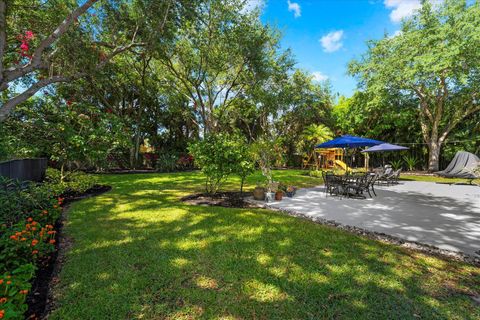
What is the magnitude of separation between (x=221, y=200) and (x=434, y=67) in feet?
46.9

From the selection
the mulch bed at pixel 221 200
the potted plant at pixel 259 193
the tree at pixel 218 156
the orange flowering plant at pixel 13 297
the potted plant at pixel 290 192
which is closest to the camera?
the orange flowering plant at pixel 13 297

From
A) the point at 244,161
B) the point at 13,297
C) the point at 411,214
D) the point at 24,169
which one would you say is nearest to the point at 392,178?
the point at 411,214

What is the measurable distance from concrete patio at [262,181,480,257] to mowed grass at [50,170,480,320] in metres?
0.77

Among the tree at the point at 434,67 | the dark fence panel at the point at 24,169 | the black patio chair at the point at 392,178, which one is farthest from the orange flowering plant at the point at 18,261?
the tree at the point at 434,67

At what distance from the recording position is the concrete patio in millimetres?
3680

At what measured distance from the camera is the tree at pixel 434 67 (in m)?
11.7

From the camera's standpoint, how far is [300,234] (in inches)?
147

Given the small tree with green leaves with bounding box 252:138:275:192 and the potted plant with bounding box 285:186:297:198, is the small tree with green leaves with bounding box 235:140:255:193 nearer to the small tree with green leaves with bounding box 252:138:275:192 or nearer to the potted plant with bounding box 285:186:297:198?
the small tree with green leaves with bounding box 252:138:275:192

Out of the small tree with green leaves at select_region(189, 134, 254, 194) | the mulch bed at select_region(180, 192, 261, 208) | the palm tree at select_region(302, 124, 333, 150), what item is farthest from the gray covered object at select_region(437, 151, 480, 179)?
the small tree with green leaves at select_region(189, 134, 254, 194)

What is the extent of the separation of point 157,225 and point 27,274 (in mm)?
2241

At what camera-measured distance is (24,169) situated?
6.05 meters

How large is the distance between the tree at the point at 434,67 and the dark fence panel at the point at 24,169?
18478 millimetres

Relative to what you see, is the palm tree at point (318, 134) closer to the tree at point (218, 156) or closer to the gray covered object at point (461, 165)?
the gray covered object at point (461, 165)

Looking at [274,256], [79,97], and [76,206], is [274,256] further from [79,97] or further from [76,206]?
[79,97]
